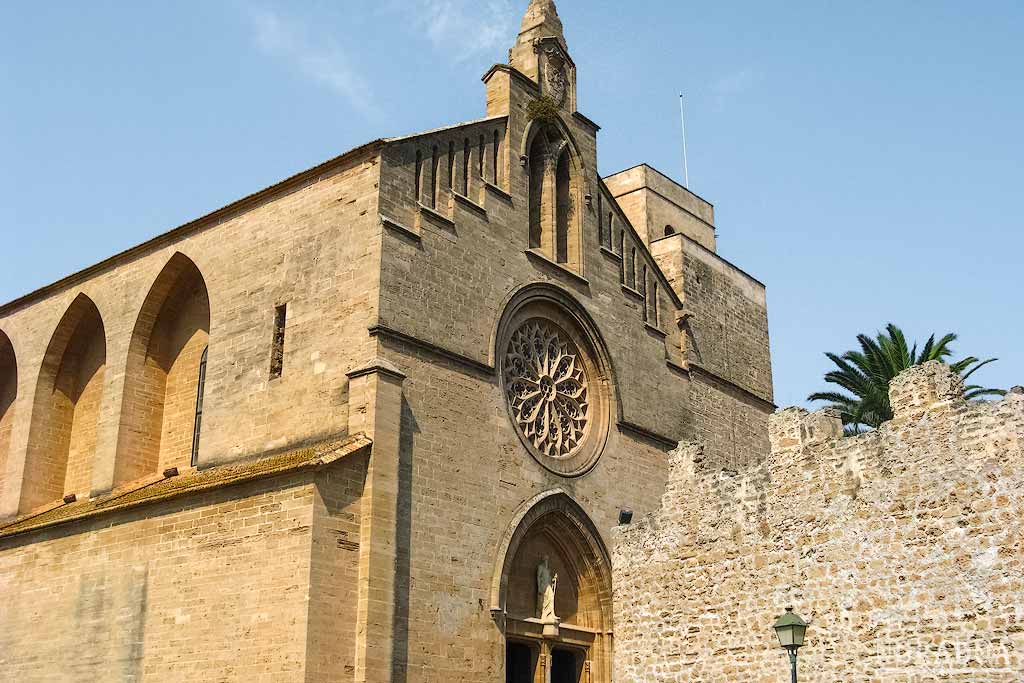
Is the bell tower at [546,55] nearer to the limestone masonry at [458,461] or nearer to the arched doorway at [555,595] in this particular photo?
the limestone masonry at [458,461]

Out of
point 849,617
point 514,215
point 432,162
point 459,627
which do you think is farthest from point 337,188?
point 849,617

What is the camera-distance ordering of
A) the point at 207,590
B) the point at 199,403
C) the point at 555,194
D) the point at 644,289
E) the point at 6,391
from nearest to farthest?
1. the point at 207,590
2. the point at 199,403
3. the point at 555,194
4. the point at 644,289
5. the point at 6,391

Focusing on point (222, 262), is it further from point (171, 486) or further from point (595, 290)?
point (595, 290)

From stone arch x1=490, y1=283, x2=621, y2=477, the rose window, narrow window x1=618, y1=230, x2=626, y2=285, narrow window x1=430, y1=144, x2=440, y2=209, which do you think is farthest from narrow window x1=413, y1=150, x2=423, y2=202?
narrow window x1=618, y1=230, x2=626, y2=285

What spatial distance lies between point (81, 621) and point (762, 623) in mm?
11322

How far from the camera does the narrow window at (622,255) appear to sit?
22634 millimetres

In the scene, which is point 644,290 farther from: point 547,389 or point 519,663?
point 519,663

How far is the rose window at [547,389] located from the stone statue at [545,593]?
206 centimetres

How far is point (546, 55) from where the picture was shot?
73.2 feet

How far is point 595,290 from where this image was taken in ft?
71.0

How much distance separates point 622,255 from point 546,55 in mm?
4418

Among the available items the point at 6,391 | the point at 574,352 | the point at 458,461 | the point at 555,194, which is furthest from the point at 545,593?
the point at 6,391

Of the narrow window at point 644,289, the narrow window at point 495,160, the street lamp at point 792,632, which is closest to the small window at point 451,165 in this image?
the narrow window at point 495,160

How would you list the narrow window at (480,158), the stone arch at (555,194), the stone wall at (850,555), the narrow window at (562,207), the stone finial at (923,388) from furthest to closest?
1. the narrow window at (562,207)
2. the stone arch at (555,194)
3. the narrow window at (480,158)
4. the stone finial at (923,388)
5. the stone wall at (850,555)
